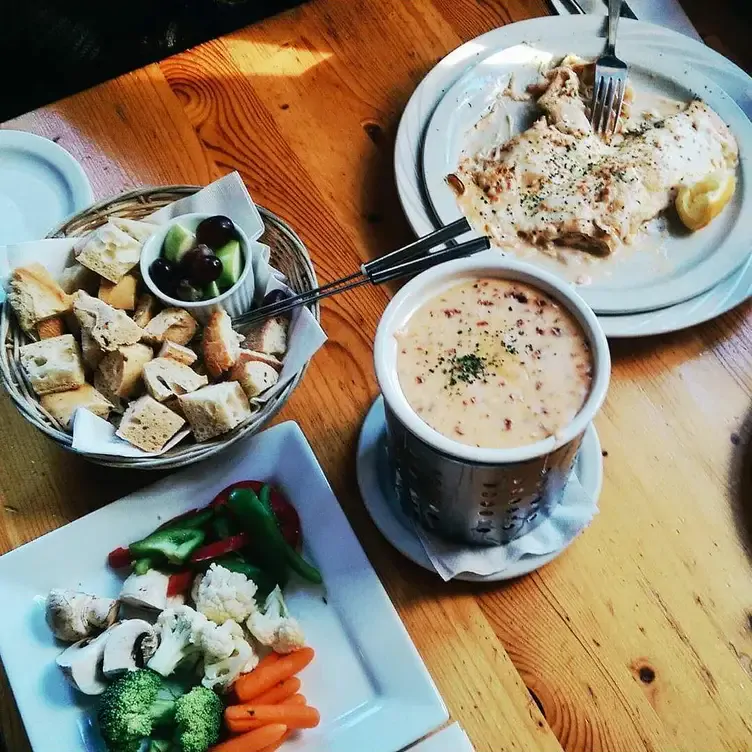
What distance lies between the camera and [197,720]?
881 mm

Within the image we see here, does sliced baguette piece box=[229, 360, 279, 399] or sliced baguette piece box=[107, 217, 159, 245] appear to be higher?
sliced baguette piece box=[107, 217, 159, 245]

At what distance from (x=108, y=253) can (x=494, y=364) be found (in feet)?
1.88

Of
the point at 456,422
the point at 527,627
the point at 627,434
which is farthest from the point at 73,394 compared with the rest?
the point at 627,434

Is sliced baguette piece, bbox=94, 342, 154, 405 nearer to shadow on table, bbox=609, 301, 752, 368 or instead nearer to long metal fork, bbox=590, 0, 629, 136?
shadow on table, bbox=609, 301, 752, 368

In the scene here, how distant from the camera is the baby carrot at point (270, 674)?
36.8 inches

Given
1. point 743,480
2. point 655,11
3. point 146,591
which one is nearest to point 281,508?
point 146,591

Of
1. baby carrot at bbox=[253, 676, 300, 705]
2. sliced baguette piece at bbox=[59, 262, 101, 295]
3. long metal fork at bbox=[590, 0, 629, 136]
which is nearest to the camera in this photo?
baby carrot at bbox=[253, 676, 300, 705]

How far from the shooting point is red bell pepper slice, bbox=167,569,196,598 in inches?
39.7

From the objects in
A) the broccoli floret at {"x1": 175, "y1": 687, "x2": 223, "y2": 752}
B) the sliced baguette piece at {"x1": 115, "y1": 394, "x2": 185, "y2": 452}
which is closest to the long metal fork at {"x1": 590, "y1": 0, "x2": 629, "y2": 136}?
the sliced baguette piece at {"x1": 115, "y1": 394, "x2": 185, "y2": 452}

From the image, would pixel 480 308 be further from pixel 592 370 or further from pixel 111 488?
pixel 111 488

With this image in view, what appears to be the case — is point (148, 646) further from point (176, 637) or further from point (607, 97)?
point (607, 97)

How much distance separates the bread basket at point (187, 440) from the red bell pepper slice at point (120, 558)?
11 centimetres

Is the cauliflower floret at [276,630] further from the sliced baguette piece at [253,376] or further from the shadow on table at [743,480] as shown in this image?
the shadow on table at [743,480]

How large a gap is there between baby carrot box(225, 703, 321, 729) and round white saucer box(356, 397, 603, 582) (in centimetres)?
23
